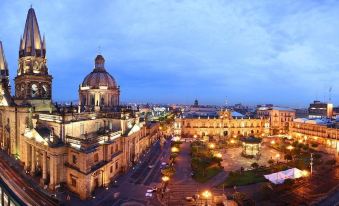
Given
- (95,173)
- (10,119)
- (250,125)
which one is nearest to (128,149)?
(95,173)

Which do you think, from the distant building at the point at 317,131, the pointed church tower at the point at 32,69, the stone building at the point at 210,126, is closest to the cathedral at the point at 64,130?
the pointed church tower at the point at 32,69

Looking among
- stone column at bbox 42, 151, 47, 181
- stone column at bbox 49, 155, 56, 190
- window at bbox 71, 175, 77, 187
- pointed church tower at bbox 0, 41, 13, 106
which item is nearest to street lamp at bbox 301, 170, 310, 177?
window at bbox 71, 175, 77, 187

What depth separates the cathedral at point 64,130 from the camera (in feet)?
144

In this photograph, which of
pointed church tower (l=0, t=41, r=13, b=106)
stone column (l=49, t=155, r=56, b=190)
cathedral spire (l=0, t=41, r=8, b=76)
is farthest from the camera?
cathedral spire (l=0, t=41, r=8, b=76)

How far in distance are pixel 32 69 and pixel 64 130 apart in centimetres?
2612

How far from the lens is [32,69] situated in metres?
63.9

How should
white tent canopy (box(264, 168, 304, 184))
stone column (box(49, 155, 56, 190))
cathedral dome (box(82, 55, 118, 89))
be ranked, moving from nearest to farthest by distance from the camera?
stone column (box(49, 155, 56, 190)) → white tent canopy (box(264, 168, 304, 184)) → cathedral dome (box(82, 55, 118, 89))

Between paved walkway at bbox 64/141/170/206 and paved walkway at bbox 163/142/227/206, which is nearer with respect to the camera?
paved walkway at bbox 64/141/170/206

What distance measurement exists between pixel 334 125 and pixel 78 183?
81349mm

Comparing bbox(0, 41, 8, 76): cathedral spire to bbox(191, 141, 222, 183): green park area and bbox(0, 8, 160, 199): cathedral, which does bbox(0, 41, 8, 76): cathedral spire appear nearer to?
bbox(0, 8, 160, 199): cathedral

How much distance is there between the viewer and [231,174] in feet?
171

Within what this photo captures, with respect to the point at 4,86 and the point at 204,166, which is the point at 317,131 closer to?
the point at 204,166

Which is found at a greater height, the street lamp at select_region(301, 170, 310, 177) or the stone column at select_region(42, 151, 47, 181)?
the stone column at select_region(42, 151, 47, 181)

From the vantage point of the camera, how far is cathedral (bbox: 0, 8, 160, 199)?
4388cm
